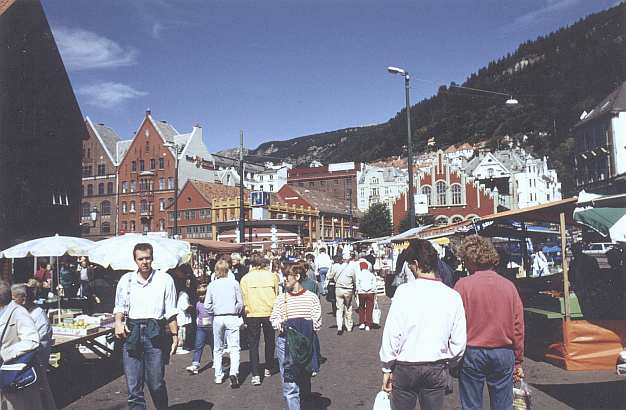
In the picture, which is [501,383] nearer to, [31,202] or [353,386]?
[353,386]

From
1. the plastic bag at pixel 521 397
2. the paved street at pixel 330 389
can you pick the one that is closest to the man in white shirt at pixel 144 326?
the paved street at pixel 330 389

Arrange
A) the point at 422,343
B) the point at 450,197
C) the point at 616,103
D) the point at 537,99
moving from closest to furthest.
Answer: the point at 422,343 < the point at 616,103 < the point at 450,197 < the point at 537,99

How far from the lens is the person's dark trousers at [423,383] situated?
393cm

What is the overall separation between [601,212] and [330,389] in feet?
16.3

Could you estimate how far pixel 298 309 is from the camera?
672 centimetres

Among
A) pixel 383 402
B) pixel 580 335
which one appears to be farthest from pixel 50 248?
pixel 580 335

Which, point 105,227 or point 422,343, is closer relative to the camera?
point 422,343

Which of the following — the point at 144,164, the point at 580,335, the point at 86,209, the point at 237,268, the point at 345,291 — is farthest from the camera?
the point at 86,209

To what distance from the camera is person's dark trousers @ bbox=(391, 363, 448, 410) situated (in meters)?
3.93

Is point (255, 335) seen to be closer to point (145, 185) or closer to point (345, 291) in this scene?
point (345, 291)

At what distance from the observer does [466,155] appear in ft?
480

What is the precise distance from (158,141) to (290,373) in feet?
246

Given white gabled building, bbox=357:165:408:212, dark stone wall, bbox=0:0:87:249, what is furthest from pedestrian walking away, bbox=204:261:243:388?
white gabled building, bbox=357:165:408:212

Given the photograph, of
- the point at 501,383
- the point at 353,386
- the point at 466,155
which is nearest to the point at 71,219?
the point at 353,386
